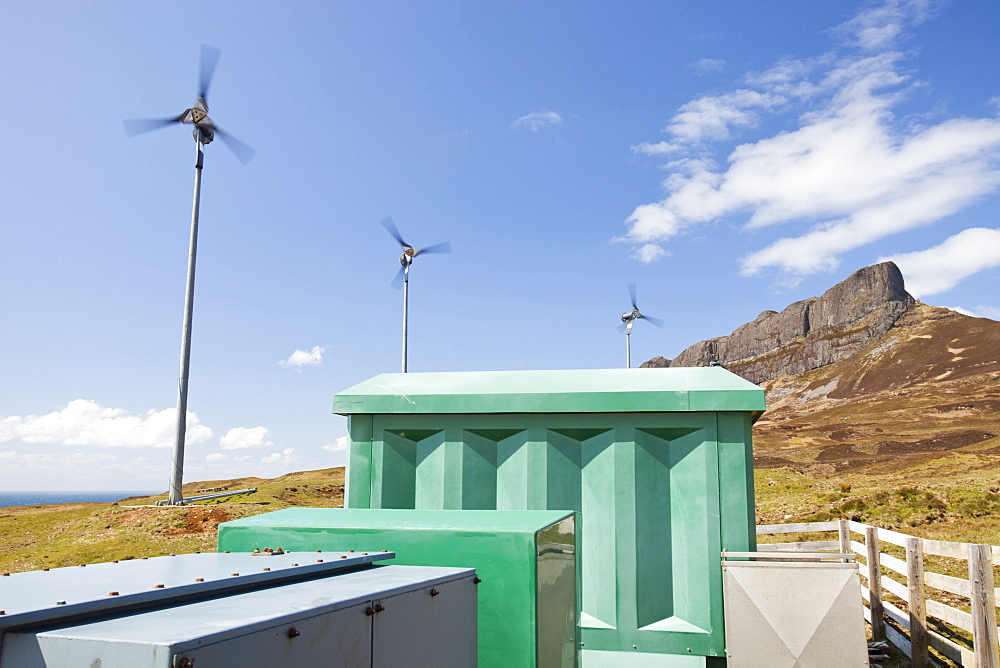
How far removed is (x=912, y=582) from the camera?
8.93 meters

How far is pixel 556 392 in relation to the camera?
21.5ft

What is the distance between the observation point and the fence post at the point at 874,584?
1041 cm

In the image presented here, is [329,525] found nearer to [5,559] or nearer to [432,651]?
[432,651]

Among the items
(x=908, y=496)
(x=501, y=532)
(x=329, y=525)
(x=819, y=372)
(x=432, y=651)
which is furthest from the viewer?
(x=819, y=372)

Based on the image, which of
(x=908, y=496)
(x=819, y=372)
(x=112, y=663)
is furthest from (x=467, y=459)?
(x=819, y=372)

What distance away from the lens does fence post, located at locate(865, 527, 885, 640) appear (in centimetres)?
1041

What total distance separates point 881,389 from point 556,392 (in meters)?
154

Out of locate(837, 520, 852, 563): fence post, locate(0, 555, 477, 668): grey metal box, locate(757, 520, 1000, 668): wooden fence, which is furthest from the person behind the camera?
locate(837, 520, 852, 563): fence post

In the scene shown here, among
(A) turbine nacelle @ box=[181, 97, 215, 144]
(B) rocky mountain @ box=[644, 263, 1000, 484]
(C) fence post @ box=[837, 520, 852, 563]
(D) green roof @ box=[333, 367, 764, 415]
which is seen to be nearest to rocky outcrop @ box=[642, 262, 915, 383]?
(B) rocky mountain @ box=[644, 263, 1000, 484]

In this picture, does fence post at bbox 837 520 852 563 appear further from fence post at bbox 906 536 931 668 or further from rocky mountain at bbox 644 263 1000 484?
rocky mountain at bbox 644 263 1000 484

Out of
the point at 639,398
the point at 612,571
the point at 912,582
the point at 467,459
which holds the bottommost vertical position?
the point at 912,582

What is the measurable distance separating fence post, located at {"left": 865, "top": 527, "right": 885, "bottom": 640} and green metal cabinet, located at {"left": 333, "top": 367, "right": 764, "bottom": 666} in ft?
19.6

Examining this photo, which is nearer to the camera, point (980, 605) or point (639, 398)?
point (639, 398)

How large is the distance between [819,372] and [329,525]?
180244 millimetres
